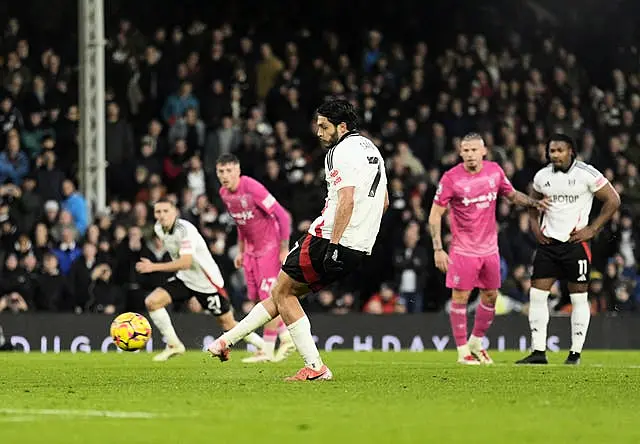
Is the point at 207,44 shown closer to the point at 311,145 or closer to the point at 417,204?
the point at 311,145

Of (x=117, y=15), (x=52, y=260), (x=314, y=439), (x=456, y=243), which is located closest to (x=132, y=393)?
(x=314, y=439)

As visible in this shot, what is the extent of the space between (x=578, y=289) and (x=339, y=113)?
5.24m

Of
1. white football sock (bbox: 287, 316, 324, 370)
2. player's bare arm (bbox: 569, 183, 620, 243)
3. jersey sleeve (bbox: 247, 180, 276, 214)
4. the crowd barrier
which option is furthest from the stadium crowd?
white football sock (bbox: 287, 316, 324, 370)

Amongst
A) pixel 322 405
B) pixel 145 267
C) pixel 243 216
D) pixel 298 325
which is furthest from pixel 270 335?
pixel 322 405

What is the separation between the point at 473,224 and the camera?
15336mm

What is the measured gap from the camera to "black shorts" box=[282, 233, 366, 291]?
1107 centimetres

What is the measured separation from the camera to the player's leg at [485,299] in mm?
15375

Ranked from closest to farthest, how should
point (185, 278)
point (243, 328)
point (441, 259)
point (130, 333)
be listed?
point (243, 328), point (130, 333), point (441, 259), point (185, 278)

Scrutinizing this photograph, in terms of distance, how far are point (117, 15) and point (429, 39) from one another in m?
6.20

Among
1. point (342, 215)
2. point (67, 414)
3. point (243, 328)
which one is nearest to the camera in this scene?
point (67, 414)

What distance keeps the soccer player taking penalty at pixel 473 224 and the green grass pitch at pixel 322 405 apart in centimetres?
161

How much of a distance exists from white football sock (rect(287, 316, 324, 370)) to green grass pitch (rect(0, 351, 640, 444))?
0.24 meters

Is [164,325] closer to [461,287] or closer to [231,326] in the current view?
[231,326]

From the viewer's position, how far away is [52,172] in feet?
74.7
